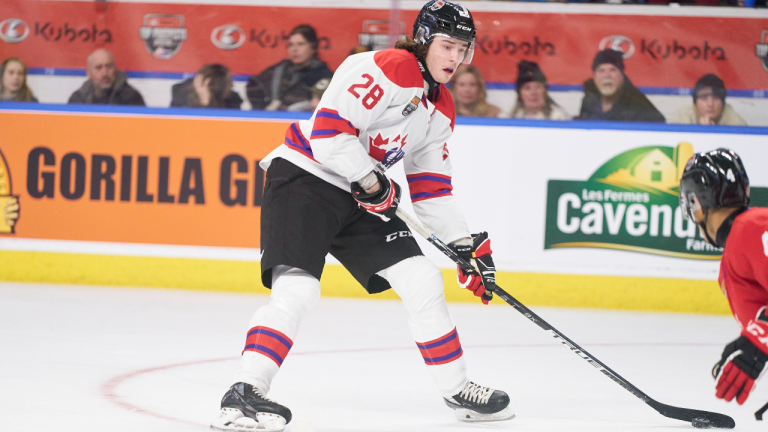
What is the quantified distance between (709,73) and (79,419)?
13.8 feet

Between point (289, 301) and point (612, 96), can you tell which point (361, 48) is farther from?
point (289, 301)

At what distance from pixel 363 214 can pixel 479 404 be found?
63 centimetres

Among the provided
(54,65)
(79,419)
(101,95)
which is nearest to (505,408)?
(79,419)

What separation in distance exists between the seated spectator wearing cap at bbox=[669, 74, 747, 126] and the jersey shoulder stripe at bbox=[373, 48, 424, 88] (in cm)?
309

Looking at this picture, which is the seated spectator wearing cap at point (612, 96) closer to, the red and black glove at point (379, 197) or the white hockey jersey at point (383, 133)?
the white hockey jersey at point (383, 133)

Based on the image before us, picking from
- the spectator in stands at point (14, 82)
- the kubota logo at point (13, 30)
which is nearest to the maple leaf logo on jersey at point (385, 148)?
the spectator in stands at point (14, 82)

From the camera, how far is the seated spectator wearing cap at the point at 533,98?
527 cm

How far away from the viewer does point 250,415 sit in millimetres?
2246

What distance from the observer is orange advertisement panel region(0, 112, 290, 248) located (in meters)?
5.29

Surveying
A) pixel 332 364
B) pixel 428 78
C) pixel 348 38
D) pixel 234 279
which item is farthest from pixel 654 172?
pixel 428 78

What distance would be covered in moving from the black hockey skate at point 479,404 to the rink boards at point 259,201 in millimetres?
2530

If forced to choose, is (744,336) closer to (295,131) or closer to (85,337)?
(295,131)

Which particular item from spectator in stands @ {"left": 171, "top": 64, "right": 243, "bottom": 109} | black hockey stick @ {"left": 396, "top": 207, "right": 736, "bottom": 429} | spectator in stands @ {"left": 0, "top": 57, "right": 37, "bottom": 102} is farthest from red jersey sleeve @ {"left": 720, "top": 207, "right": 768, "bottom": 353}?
spectator in stands @ {"left": 0, "top": 57, "right": 37, "bottom": 102}

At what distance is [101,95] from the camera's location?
216 inches
